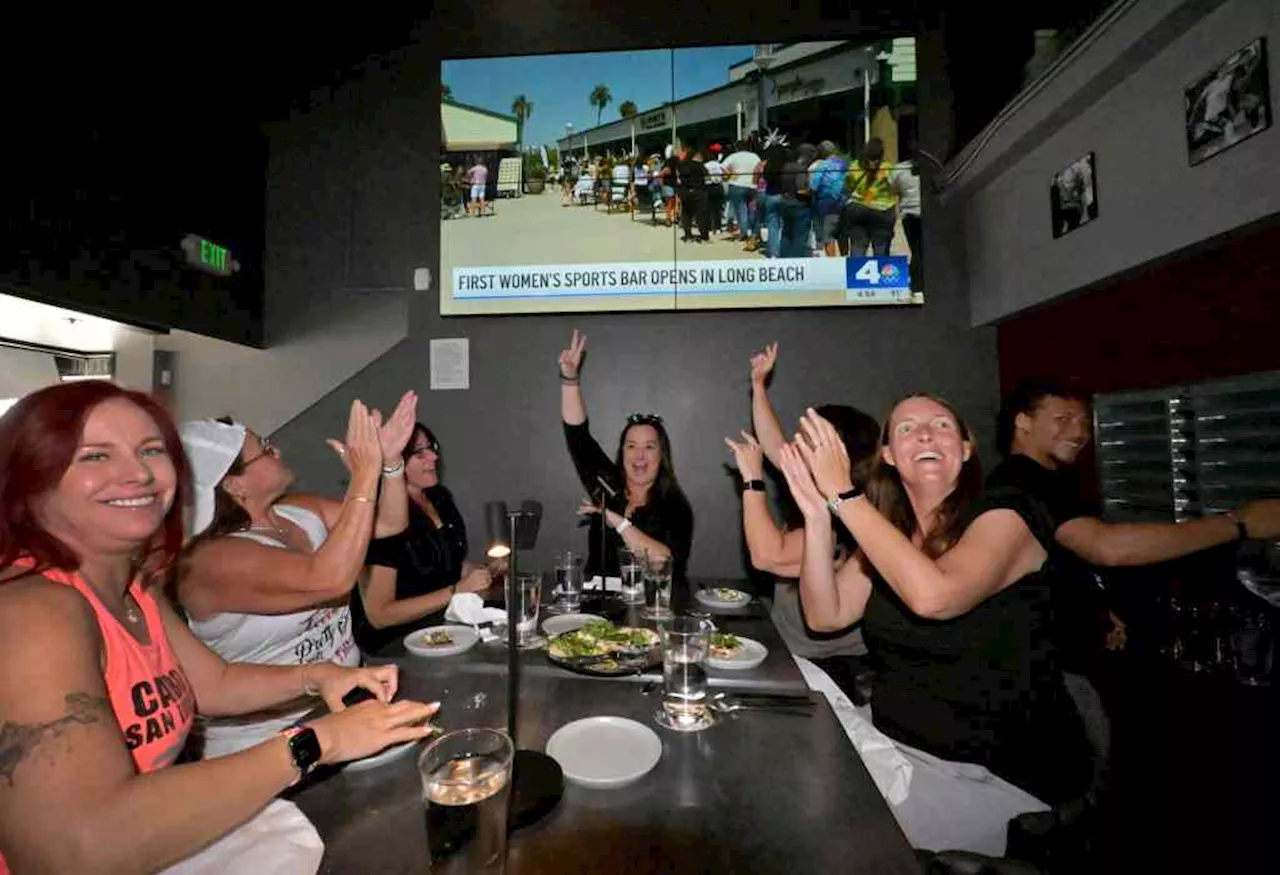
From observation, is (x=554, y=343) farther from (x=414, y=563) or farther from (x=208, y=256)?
(x=208, y=256)

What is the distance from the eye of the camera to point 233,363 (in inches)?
139

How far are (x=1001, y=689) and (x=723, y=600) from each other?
930mm

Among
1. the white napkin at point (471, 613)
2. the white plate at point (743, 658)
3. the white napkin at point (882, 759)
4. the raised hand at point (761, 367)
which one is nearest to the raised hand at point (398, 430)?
the white napkin at point (471, 613)

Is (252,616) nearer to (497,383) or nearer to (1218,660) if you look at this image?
(497,383)

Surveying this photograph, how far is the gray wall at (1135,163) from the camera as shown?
166 cm

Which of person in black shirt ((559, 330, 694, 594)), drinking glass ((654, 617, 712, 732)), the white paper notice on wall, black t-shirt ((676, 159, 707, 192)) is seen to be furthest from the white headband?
black t-shirt ((676, 159, 707, 192))

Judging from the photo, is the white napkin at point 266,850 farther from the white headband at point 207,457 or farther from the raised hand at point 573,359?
the raised hand at point 573,359

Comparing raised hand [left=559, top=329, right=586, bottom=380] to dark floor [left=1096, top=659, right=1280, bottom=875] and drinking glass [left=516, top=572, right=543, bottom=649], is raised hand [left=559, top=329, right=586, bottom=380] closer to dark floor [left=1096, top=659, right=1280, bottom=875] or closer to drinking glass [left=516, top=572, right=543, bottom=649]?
drinking glass [left=516, top=572, right=543, bottom=649]

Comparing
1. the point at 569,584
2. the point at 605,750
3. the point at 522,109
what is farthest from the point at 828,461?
the point at 522,109

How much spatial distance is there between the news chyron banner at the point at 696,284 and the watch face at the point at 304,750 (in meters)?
2.77

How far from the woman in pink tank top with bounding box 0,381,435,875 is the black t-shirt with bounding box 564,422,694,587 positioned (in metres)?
1.68

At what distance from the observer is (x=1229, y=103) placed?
1688 mm

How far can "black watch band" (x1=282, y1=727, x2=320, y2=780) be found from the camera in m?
0.88

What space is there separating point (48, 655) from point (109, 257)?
2567 millimetres
